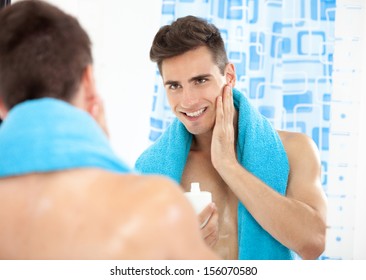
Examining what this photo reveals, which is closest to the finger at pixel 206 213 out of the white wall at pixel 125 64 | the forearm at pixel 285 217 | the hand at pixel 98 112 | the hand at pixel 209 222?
the hand at pixel 209 222

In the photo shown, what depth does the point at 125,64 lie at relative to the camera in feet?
9.16

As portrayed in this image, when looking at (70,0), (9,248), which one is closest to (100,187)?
(9,248)

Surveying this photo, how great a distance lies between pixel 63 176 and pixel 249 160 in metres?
0.97

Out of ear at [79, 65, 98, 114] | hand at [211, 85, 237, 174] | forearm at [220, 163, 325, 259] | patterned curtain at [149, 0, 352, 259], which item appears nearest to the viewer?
ear at [79, 65, 98, 114]

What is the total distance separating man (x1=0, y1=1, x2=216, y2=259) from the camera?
0.71 m

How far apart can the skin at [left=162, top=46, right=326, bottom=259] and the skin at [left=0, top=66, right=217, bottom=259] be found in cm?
78

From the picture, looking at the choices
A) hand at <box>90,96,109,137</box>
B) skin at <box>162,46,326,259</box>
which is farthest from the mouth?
hand at <box>90,96,109,137</box>

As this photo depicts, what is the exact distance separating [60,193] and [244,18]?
6.59 feet

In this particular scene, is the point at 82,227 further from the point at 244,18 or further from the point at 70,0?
the point at 244,18

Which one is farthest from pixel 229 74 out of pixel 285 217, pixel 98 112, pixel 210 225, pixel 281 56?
pixel 98 112

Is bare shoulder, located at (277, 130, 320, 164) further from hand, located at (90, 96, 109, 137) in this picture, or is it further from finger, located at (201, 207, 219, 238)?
hand, located at (90, 96, 109, 137)

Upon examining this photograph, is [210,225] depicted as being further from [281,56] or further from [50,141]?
[281,56]

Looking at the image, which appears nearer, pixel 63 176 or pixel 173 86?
pixel 63 176

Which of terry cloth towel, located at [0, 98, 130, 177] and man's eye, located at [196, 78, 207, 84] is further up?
man's eye, located at [196, 78, 207, 84]
